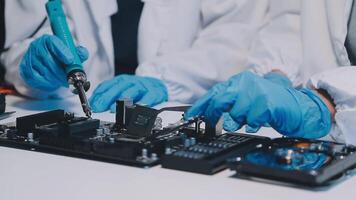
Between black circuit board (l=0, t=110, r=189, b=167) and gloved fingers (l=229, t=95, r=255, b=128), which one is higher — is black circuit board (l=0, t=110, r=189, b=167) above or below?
below

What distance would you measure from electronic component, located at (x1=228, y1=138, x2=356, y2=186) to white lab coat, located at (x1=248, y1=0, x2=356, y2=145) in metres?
0.27

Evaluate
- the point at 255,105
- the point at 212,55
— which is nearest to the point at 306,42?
the point at 212,55

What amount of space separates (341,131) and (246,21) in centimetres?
55

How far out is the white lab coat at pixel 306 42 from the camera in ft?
3.95

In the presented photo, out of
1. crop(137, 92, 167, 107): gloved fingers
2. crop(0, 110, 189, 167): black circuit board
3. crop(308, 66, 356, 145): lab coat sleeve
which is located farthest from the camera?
crop(137, 92, 167, 107): gloved fingers

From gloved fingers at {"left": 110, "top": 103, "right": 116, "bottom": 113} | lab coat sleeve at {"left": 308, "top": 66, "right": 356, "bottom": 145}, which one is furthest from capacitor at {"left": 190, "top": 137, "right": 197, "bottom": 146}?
gloved fingers at {"left": 110, "top": 103, "right": 116, "bottom": 113}

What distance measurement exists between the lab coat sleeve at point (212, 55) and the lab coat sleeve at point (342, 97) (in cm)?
40

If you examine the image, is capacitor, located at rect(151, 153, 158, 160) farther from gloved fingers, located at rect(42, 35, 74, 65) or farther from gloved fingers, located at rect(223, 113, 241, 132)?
gloved fingers, located at rect(42, 35, 74, 65)

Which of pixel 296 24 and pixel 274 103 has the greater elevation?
pixel 296 24

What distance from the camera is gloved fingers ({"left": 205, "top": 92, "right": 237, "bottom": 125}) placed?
32.1 inches

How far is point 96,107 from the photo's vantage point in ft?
3.83

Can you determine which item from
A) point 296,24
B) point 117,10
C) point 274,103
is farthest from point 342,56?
point 117,10

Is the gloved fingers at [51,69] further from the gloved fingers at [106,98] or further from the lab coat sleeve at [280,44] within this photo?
the lab coat sleeve at [280,44]

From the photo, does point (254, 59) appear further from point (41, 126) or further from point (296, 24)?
point (41, 126)
